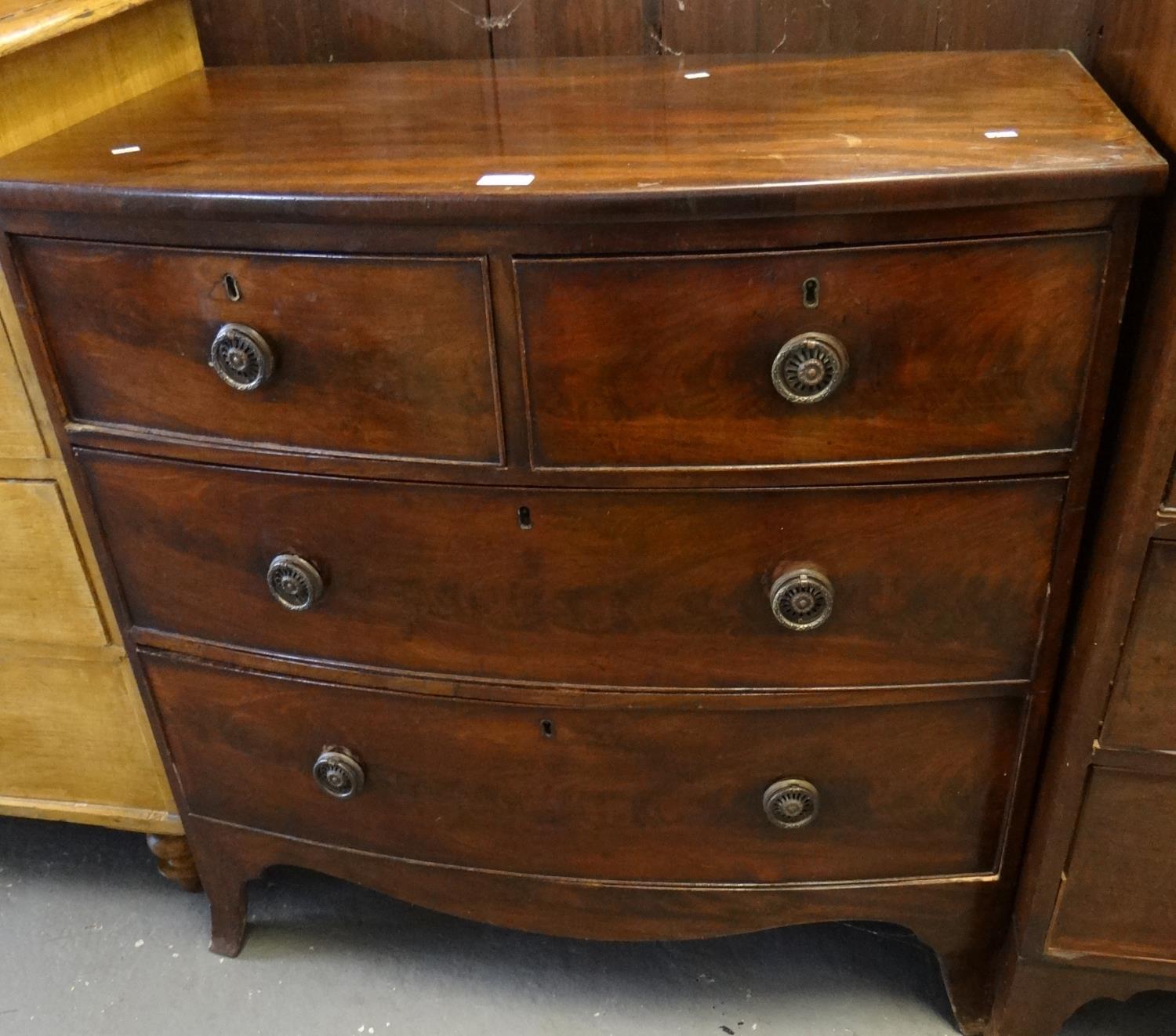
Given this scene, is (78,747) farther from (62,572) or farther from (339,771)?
(339,771)

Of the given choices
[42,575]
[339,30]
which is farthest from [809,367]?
[42,575]

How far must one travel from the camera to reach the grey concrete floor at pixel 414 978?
128 centimetres

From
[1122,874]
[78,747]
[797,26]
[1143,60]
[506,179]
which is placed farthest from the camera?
[78,747]

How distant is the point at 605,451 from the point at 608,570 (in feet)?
0.39

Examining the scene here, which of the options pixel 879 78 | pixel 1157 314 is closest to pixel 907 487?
pixel 1157 314

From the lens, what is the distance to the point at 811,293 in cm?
83

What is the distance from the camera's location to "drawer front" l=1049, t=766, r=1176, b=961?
102 centimetres

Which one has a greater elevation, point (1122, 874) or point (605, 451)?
point (605, 451)

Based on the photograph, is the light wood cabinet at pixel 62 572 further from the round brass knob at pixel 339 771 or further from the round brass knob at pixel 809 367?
the round brass knob at pixel 809 367

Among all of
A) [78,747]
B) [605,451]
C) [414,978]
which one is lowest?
[414,978]

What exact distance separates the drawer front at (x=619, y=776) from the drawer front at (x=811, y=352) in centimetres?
28

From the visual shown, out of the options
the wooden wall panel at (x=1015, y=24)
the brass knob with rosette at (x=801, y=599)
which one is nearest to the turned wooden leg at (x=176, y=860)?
the brass knob with rosette at (x=801, y=599)

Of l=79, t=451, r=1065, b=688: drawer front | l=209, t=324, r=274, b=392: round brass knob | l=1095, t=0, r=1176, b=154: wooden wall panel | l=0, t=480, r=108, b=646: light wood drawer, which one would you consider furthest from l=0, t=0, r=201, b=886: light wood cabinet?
l=1095, t=0, r=1176, b=154: wooden wall panel

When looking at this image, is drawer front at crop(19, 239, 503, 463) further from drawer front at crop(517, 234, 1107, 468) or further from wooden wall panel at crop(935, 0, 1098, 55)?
wooden wall panel at crop(935, 0, 1098, 55)
